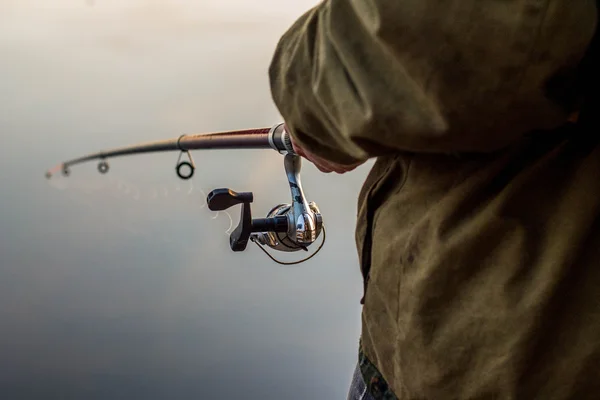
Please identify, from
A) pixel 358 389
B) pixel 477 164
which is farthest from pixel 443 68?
pixel 358 389

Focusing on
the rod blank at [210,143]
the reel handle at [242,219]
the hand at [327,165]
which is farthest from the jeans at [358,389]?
the rod blank at [210,143]

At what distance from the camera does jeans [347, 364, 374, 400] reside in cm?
74

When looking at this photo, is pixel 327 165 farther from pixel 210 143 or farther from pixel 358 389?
pixel 210 143

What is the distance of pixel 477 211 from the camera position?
563mm

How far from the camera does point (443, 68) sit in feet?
1.61

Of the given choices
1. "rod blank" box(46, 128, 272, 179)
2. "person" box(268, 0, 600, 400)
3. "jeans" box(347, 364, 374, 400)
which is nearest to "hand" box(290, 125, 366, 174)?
"person" box(268, 0, 600, 400)

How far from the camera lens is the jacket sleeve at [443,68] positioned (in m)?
Result: 0.46

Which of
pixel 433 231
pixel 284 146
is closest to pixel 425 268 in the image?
pixel 433 231

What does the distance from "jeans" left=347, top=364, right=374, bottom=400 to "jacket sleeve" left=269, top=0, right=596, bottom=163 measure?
0.32 meters

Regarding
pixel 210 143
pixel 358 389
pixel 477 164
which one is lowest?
pixel 358 389

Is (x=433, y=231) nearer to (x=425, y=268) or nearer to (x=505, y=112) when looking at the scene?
(x=425, y=268)

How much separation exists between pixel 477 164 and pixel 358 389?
0.35m

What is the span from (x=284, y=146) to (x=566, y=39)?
0.80 m

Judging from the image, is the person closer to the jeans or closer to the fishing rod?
the jeans
